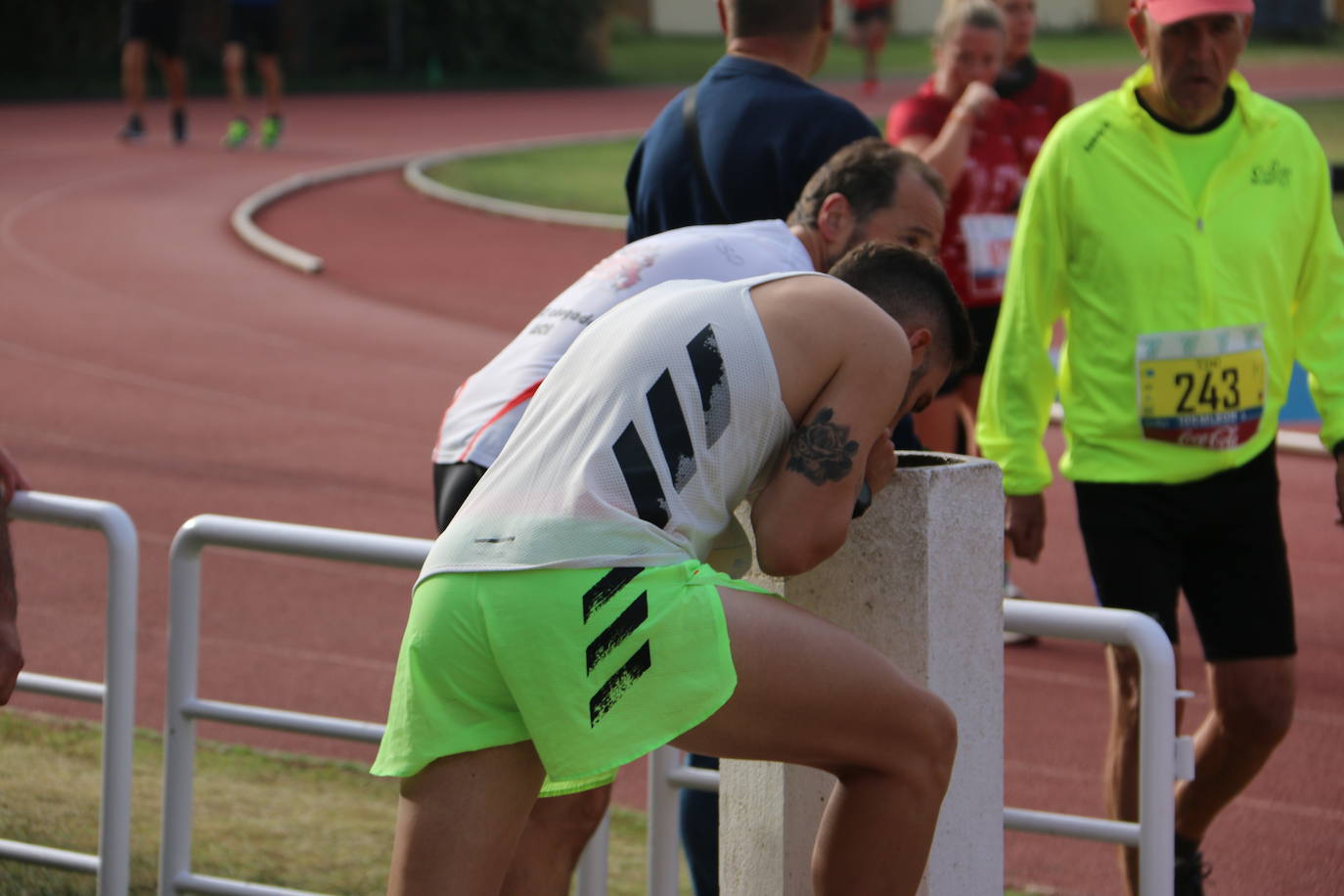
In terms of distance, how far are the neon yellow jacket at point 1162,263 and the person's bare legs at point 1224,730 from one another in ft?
1.54

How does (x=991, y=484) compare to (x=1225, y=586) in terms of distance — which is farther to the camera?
(x=1225, y=586)

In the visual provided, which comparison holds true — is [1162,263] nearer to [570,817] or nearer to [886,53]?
[570,817]

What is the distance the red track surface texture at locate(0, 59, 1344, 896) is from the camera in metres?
6.34

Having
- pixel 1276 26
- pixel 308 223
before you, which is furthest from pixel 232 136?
pixel 1276 26

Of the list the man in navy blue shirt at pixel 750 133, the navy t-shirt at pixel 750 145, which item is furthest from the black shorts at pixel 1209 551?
the navy t-shirt at pixel 750 145

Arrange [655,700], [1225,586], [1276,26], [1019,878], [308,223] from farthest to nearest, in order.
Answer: [1276,26] < [308,223] < [1019,878] < [1225,586] < [655,700]

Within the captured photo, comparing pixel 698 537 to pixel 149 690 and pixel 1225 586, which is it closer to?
pixel 1225 586

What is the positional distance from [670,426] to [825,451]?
9.4 inches

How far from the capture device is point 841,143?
15.4 ft

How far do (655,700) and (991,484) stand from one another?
2.68 ft

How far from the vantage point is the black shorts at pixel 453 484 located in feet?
12.9

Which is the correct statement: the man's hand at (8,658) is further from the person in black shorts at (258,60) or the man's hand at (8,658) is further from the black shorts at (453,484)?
the person in black shorts at (258,60)

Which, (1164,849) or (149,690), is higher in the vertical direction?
(1164,849)

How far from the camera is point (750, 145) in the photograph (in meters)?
4.71
